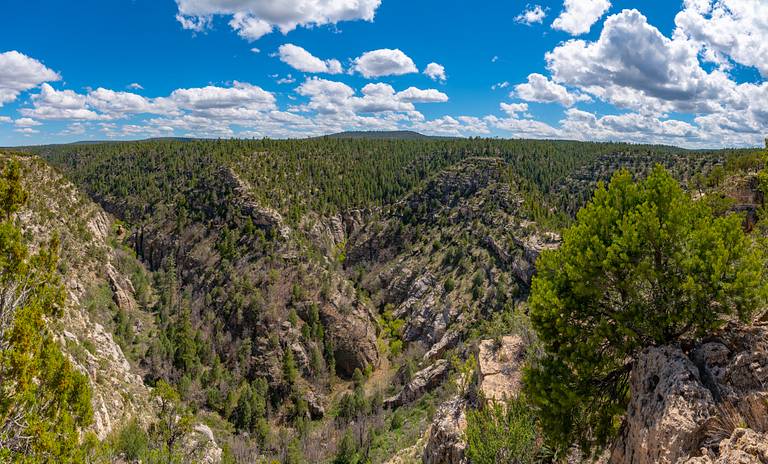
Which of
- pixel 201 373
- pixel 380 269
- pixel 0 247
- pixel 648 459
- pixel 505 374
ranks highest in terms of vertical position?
pixel 0 247

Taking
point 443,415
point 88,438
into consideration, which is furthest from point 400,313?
point 88,438

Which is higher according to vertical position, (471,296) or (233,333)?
(471,296)

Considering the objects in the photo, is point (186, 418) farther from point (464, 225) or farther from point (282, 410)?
point (464, 225)

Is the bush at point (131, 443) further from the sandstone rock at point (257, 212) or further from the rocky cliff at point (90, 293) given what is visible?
the sandstone rock at point (257, 212)

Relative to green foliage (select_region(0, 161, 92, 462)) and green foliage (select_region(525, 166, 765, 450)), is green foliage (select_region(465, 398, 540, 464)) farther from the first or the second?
green foliage (select_region(0, 161, 92, 462))

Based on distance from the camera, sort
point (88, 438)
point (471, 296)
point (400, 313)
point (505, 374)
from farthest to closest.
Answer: point (400, 313)
point (471, 296)
point (505, 374)
point (88, 438)

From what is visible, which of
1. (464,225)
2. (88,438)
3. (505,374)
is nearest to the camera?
(88,438)
